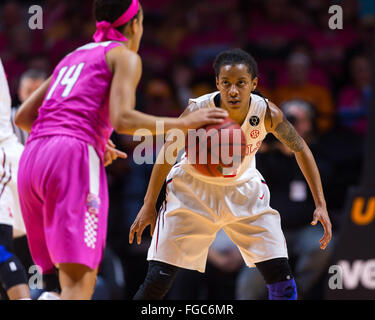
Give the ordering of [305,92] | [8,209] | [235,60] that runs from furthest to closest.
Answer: [305,92], [8,209], [235,60]

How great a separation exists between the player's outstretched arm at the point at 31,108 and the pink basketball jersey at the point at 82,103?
0.57ft

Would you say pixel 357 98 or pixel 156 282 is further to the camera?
pixel 357 98

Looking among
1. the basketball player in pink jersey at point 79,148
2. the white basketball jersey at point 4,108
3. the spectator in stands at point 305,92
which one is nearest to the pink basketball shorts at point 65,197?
the basketball player in pink jersey at point 79,148

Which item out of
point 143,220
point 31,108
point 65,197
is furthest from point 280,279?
point 31,108

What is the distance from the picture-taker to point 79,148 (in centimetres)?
315

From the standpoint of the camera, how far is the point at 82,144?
10.4 feet

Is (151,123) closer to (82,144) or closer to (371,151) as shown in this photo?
(82,144)


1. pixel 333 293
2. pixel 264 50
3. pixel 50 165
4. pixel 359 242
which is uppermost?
pixel 264 50

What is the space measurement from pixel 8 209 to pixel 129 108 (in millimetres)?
1471

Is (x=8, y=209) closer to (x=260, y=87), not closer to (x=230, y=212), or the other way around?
(x=230, y=212)

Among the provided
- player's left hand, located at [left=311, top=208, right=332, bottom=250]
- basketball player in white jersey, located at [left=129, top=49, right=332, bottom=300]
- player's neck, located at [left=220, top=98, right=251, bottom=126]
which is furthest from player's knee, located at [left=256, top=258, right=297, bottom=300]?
player's neck, located at [left=220, top=98, right=251, bottom=126]

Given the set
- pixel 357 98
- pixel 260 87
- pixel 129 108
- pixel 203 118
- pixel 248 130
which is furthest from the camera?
pixel 357 98

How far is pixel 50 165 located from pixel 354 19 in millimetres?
6149

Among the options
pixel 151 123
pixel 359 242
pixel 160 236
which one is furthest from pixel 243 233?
pixel 359 242
